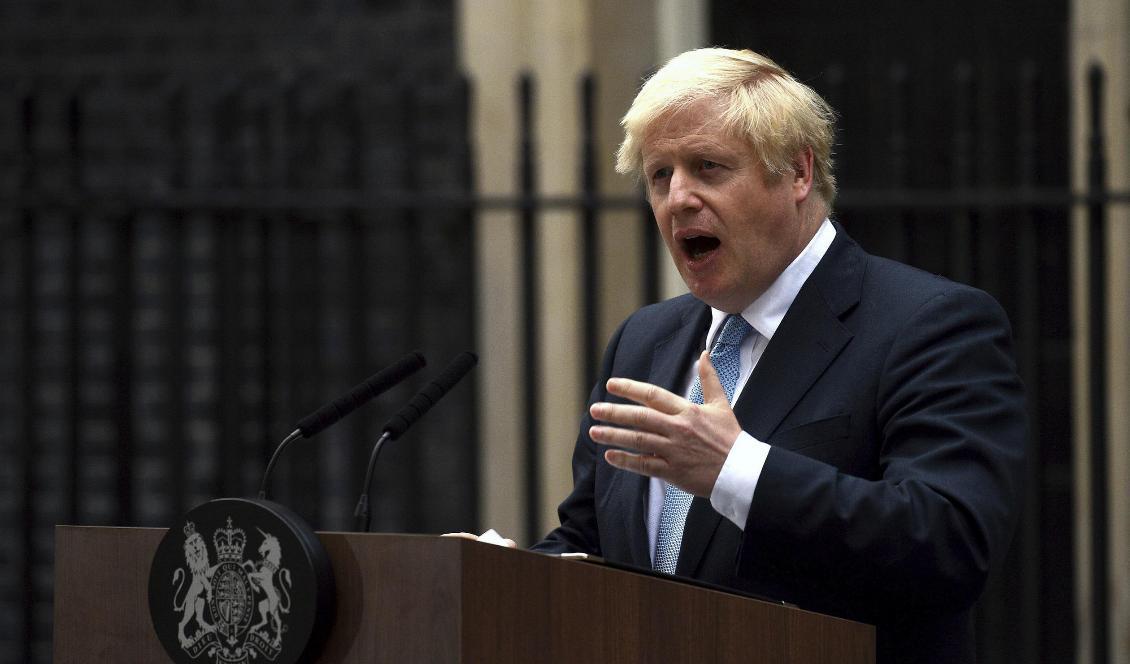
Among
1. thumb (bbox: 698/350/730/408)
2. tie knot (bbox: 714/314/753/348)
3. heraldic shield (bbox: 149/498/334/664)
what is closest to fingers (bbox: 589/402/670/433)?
thumb (bbox: 698/350/730/408)

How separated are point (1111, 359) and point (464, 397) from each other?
76.0 inches

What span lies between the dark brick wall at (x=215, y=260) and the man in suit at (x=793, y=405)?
2035 millimetres

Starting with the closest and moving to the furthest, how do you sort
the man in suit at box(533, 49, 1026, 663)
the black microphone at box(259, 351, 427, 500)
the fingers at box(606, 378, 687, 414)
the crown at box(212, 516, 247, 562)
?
the crown at box(212, 516, 247, 562), the fingers at box(606, 378, 687, 414), the man in suit at box(533, 49, 1026, 663), the black microphone at box(259, 351, 427, 500)

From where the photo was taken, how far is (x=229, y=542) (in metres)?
1.78

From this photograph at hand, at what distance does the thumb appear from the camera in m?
1.99

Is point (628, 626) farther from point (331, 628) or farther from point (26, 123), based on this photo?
point (26, 123)

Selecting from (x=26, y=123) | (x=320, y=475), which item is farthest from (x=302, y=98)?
(x=320, y=475)

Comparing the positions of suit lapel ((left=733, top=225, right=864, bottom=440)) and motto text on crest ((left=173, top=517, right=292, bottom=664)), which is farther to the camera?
suit lapel ((left=733, top=225, right=864, bottom=440))

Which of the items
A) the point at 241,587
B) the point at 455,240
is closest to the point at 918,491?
the point at 241,587

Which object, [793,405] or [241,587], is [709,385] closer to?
[793,405]

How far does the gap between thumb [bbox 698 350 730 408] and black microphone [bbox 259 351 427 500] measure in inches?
17.9

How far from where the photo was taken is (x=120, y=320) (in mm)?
4594

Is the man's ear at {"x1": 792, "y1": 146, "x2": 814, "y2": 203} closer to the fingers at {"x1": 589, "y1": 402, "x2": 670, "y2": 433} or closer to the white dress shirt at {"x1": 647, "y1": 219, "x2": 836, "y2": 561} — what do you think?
the white dress shirt at {"x1": 647, "y1": 219, "x2": 836, "y2": 561}

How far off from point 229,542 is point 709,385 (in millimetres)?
644
